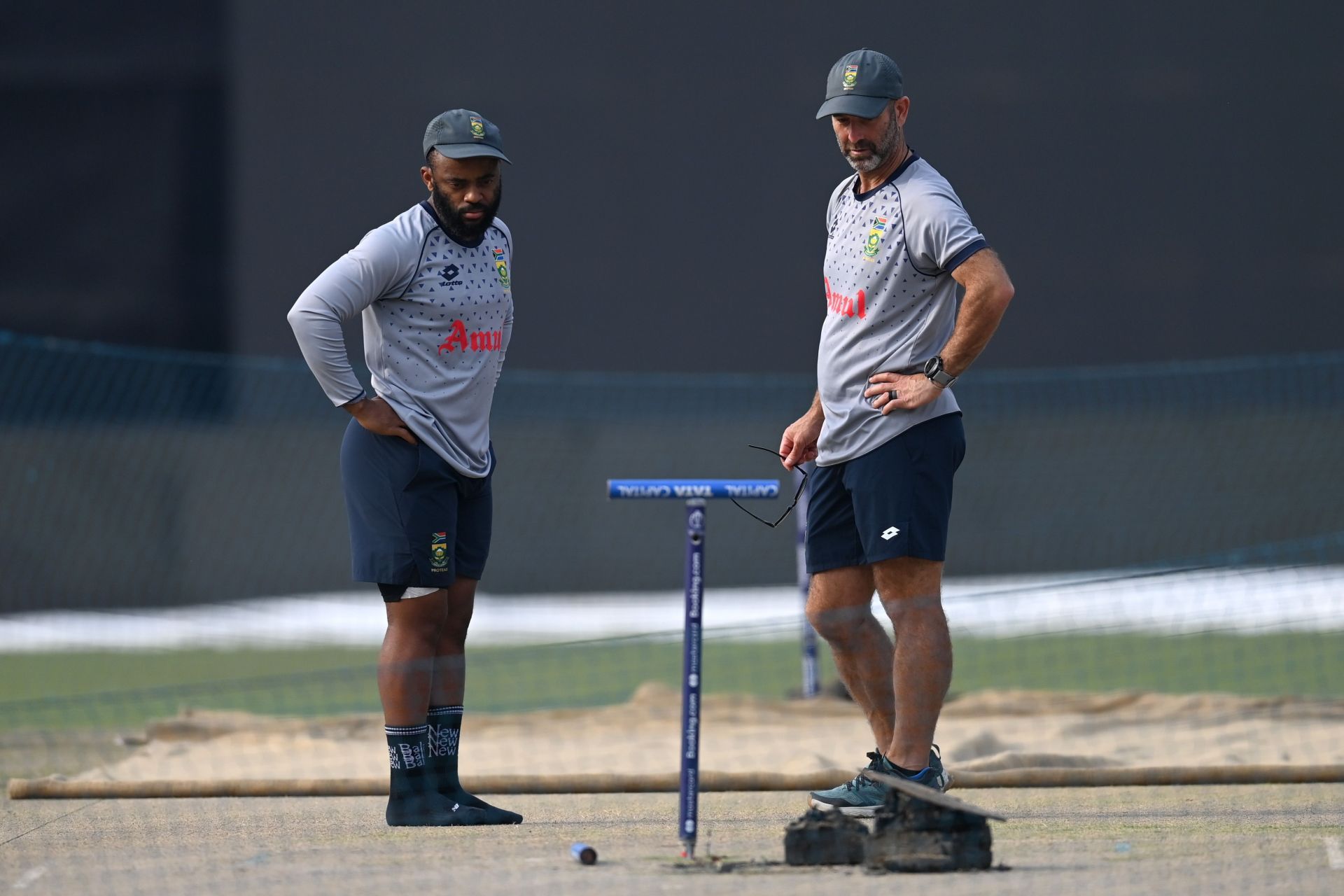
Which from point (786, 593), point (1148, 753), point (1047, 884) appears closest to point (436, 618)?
point (1047, 884)

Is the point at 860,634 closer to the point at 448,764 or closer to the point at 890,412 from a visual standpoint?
the point at 890,412

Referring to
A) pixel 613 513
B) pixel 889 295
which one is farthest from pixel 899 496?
pixel 613 513

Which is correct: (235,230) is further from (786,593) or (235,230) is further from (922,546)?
(922,546)

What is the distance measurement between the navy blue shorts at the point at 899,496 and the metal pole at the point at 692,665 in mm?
533

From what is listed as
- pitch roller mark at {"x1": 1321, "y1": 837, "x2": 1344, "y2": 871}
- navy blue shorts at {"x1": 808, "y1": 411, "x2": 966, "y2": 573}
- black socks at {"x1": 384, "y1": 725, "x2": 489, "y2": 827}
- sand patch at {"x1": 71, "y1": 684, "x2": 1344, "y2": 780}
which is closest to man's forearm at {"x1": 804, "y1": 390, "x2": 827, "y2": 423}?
navy blue shorts at {"x1": 808, "y1": 411, "x2": 966, "y2": 573}

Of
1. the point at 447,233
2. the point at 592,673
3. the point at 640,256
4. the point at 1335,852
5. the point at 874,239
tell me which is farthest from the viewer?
the point at 640,256

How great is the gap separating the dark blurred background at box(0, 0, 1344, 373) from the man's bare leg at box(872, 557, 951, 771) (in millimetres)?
6835

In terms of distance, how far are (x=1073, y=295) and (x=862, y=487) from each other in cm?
700

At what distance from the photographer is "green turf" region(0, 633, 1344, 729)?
281 inches

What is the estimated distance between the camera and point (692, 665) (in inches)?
129

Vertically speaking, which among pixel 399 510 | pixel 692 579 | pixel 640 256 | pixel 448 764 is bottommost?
pixel 448 764

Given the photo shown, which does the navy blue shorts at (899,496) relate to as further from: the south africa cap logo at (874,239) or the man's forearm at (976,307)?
the south africa cap logo at (874,239)

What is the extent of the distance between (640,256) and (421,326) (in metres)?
6.70

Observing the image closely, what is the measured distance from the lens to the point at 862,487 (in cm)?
375
